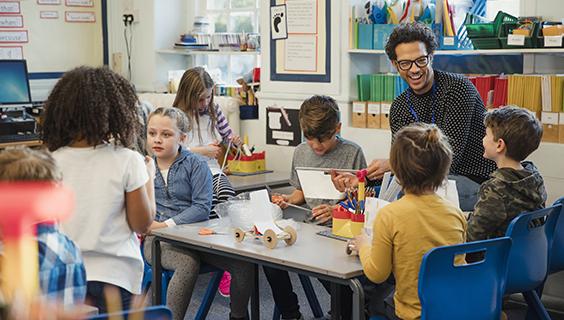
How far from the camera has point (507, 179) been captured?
9.98 feet

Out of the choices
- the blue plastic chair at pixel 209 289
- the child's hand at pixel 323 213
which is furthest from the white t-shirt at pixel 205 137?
the child's hand at pixel 323 213

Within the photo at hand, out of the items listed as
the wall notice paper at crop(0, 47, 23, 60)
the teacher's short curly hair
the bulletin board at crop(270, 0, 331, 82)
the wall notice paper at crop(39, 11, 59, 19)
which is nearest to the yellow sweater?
the teacher's short curly hair

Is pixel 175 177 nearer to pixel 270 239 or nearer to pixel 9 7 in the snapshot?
pixel 270 239

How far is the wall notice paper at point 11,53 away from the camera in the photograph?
6.13 meters

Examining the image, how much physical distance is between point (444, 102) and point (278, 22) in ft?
6.88

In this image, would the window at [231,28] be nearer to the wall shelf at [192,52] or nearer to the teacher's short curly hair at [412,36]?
the wall shelf at [192,52]

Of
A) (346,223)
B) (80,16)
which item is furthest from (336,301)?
(80,16)

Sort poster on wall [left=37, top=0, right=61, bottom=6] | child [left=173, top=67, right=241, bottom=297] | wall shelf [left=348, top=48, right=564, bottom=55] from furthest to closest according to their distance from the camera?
poster on wall [left=37, top=0, right=61, bottom=6], child [left=173, top=67, right=241, bottom=297], wall shelf [left=348, top=48, right=564, bottom=55]

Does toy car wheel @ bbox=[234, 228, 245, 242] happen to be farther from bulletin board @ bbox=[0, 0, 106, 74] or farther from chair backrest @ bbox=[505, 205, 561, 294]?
bulletin board @ bbox=[0, 0, 106, 74]

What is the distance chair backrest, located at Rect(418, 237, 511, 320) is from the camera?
2.51m

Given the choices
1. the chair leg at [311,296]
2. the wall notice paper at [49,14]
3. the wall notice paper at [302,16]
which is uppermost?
the wall notice paper at [49,14]

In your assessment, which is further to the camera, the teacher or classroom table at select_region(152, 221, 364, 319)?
the teacher

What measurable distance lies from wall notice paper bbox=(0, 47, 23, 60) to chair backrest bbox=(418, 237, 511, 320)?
14.8 feet

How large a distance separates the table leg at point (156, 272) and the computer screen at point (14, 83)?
287 centimetres
